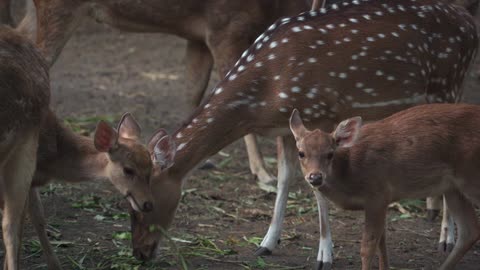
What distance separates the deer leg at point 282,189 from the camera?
7.83 m

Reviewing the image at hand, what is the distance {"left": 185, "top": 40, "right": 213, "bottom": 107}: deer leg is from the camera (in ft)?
33.3

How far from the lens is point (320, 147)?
6.59 m

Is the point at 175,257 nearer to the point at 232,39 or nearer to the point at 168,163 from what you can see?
the point at 168,163

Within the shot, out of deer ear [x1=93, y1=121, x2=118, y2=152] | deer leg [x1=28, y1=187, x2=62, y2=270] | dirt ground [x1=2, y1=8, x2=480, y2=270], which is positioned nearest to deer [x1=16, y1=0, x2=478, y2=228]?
dirt ground [x1=2, y1=8, x2=480, y2=270]

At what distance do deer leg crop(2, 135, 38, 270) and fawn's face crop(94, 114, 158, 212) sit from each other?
1.82 feet

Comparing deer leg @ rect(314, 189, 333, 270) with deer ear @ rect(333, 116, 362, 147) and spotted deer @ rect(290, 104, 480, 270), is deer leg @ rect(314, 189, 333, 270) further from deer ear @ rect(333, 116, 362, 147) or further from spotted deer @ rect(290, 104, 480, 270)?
deer ear @ rect(333, 116, 362, 147)

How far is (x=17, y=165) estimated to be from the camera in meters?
6.55

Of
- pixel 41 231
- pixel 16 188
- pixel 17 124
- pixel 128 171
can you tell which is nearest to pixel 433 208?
pixel 128 171

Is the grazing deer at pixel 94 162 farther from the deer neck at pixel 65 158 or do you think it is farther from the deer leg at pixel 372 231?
the deer leg at pixel 372 231

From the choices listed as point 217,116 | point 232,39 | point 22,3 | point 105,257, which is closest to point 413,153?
point 217,116

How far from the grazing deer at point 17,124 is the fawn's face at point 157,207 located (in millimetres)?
833

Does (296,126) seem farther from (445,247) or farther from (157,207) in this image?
(445,247)

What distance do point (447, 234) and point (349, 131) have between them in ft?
5.47

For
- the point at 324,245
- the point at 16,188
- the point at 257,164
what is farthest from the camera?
the point at 257,164
